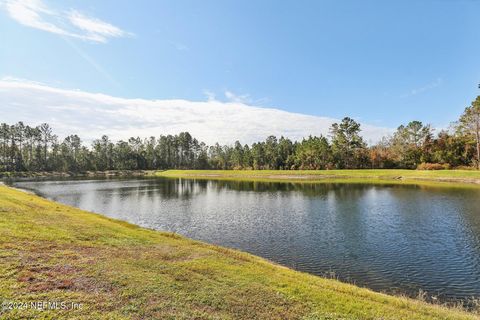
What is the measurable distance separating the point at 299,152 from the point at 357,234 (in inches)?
4502

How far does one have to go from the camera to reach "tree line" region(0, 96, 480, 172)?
10569 centimetres

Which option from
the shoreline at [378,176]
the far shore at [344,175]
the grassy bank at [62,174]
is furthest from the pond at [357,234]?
the grassy bank at [62,174]

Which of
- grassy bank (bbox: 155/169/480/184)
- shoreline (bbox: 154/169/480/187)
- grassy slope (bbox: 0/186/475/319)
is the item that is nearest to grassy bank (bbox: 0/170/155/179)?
shoreline (bbox: 154/169/480/187)

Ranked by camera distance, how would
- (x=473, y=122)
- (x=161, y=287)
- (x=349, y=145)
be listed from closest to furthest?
(x=161, y=287) < (x=473, y=122) < (x=349, y=145)

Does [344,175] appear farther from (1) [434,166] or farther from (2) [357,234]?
(2) [357,234]

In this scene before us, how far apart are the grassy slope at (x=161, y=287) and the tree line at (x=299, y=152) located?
105981mm

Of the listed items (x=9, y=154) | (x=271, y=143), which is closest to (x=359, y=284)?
(x=271, y=143)

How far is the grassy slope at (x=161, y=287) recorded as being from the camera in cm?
915

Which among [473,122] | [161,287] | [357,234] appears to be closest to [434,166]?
[473,122]

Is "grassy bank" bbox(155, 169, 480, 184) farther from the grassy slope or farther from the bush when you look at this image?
the grassy slope

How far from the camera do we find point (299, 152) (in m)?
140

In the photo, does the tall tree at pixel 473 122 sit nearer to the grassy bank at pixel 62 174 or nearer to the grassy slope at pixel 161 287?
the grassy slope at pixel 161 287

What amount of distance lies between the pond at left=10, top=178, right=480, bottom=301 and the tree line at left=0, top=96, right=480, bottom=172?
231 feet

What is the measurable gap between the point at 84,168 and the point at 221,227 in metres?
158
